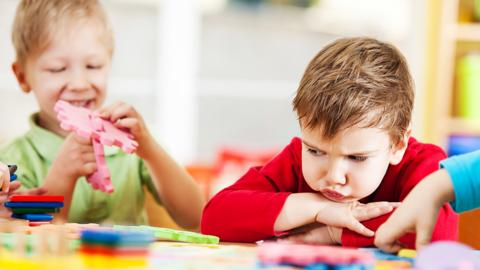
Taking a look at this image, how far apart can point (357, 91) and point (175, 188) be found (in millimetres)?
520

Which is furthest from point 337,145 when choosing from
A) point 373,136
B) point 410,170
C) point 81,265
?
point 81,265

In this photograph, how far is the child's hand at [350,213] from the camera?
0.91 meters

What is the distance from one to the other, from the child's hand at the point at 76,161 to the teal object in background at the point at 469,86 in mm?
2227

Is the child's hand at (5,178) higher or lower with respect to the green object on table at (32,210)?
higher

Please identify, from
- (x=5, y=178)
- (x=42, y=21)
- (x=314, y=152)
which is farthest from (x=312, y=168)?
(x=42, y=21)

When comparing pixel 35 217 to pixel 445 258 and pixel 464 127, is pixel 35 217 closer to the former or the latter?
pixel 445 258

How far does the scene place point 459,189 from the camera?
30.9 inches

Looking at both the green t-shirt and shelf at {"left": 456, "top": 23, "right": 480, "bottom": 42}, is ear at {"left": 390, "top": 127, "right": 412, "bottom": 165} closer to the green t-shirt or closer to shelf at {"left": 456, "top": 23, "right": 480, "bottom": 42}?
the green t-shirt

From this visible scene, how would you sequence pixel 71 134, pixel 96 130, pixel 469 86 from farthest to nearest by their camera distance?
pixel 469 86, pixel 71 134, pixel 96 130

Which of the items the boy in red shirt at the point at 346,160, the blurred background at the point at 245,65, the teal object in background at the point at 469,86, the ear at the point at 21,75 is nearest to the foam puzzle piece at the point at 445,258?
the boy in red shirt at the point at 346,160

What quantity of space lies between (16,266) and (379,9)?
10.4 feet

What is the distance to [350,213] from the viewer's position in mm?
925

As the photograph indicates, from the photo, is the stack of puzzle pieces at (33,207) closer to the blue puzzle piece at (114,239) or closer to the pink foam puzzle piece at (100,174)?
the pink foam puzzle piece at (100,174)

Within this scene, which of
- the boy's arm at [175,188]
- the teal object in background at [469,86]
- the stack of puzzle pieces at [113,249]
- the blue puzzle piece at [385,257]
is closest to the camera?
the stack of puzzle pieces at [113,249]
